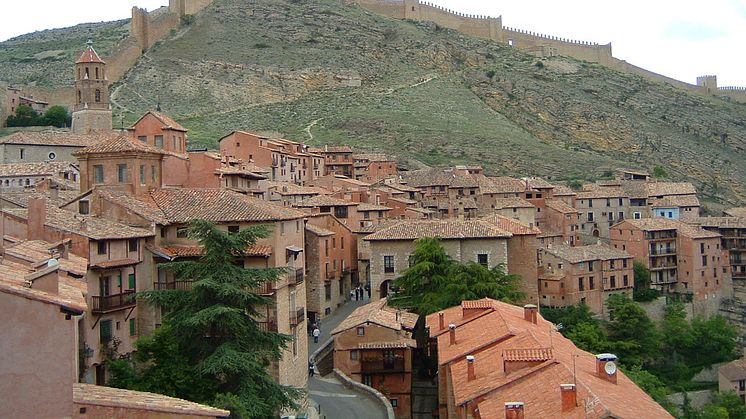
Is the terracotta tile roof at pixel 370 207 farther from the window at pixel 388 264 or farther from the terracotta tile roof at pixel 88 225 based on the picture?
the terracotta tile roof at pixel 88 225

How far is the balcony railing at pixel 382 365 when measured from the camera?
112 feet

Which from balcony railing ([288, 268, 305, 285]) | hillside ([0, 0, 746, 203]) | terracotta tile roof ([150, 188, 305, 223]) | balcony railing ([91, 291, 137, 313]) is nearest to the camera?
balcony railing ([91, 291, 137, 313])

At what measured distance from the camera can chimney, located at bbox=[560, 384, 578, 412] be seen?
58.0ft

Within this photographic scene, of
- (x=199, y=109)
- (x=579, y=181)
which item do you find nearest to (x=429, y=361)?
(x=579, y=181)

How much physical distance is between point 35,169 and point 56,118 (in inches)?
1227

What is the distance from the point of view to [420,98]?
11631 cm

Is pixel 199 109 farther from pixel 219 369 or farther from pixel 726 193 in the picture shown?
pixel 219 369

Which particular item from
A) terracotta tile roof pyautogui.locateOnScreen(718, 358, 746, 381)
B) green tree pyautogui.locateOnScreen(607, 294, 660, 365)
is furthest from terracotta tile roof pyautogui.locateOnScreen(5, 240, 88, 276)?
terracotta tile roof pyautogui.locateOnScreen(718, 358, 746, 381)

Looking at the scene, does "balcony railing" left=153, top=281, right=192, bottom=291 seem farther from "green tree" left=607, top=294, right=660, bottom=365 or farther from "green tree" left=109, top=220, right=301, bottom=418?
"green tree" left=607, top=294, right=660, bottom=365

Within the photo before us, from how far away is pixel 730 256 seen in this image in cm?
7069

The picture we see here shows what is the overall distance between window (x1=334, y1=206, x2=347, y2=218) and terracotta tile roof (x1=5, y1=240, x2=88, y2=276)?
31003mm

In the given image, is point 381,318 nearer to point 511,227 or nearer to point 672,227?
point 511,227

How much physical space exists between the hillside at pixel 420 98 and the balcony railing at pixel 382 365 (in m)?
54.4

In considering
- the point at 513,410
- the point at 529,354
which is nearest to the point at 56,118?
the point at 529,354
